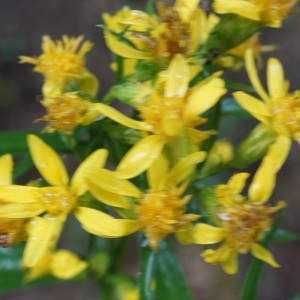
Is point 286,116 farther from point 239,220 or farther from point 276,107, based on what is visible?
point 239,220

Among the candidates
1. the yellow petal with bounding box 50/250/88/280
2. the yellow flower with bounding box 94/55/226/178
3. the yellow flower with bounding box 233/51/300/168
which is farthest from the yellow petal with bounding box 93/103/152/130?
the yellow petal with bounding box 50/250/88/280

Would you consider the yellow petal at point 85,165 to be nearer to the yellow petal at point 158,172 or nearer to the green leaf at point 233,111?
the yellow petal at point 158,172

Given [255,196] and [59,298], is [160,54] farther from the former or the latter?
[59,298]

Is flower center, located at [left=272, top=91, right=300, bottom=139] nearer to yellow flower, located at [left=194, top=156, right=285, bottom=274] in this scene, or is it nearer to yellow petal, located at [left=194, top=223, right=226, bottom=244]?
yellow flower, located at [left=194, top=156, right=285, bottom=274]

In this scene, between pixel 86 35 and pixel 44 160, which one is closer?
pixel 44 160

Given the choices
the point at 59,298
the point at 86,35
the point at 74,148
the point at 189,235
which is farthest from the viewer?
the point at 86,35

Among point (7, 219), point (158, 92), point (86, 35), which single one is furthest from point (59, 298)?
point (158, 92)
